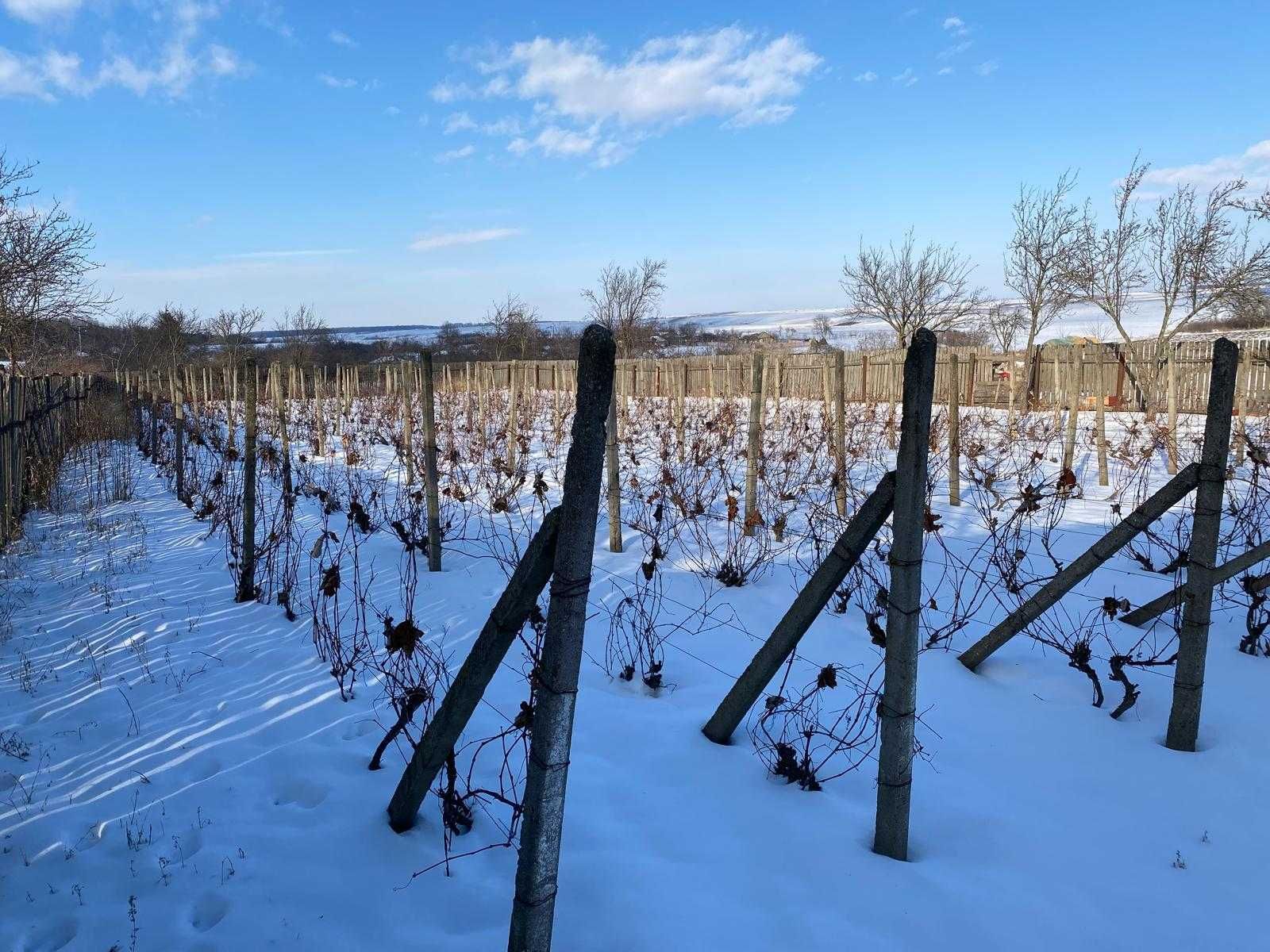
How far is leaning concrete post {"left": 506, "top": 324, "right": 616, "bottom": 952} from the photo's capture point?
1535mm

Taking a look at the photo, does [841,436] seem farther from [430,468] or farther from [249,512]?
[249,512]

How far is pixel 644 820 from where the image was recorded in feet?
8.21

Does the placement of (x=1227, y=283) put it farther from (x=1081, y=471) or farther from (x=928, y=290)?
(x=1081, y=471)

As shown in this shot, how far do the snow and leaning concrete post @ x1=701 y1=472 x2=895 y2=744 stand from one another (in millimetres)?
139

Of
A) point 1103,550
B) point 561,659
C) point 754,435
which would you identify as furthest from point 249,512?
point 1103,550

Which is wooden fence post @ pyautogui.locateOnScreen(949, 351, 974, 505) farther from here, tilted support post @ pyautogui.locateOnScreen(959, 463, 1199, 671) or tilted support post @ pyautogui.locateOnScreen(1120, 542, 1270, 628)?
tilted support post @ pyautogui.locateOnScreen(959, 463, 1199, 671)

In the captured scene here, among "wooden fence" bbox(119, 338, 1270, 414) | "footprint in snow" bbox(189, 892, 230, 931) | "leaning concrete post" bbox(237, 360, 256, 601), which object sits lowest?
"footprint in snow" bbox(189, 892, 230, 931)

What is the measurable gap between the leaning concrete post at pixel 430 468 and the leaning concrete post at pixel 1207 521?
4.48 m

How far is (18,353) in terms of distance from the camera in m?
17.4

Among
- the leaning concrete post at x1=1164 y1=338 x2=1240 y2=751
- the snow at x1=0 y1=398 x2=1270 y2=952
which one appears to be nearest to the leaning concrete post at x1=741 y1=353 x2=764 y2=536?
the snow at x1=0 y1=398 x2=1270 y2=952

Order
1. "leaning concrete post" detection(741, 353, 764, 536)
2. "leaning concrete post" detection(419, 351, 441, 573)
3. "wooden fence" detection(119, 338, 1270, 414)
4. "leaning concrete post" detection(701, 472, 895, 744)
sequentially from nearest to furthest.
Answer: "leaning concrete post" detection(701, 472, 895, 744), "leaning concrete post" detection(419, 351, 441, 573), "leaning concrete post" detection(741, 353, 764, 536), "wooden fence" detection(119, 338, 1270, 414)

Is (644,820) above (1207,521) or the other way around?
the other way around

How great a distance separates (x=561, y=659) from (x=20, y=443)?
28.9ft

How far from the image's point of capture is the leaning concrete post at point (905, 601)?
2.01 metres
